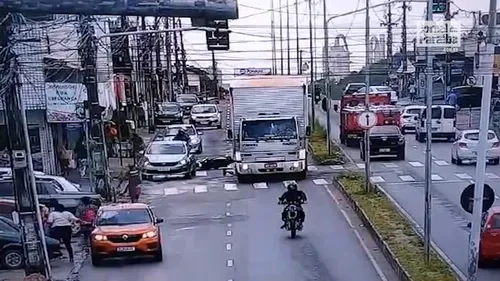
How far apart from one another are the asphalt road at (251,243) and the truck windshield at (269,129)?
6.42 feet

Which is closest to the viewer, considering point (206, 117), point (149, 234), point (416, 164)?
point (149, 234)

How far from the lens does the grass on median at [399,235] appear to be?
1834 centimetres

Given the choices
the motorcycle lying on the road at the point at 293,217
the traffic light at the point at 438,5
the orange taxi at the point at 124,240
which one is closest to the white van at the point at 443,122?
the motorcycle lying on the road at the point at 293,217

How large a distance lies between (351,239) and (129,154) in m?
26.5

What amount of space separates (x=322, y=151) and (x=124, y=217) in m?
24.0

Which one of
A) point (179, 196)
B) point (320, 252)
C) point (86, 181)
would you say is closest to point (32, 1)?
point (320, 252)

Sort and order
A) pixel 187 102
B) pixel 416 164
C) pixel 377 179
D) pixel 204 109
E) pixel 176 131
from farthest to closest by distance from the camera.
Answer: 1. pixel 187 102
2. pixel 204 109
3. pixel 176 131
4. pixel 416 164
5. pixel 377 179

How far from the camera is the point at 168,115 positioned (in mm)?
68625

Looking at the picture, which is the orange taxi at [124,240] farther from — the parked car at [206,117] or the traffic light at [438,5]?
the parked car at [206,117]

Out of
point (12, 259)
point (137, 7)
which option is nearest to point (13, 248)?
point (12, 259)

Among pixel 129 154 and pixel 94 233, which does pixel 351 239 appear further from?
pixel 129 154

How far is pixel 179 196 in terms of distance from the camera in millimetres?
34156

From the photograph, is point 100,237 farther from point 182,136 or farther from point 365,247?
point 182,136

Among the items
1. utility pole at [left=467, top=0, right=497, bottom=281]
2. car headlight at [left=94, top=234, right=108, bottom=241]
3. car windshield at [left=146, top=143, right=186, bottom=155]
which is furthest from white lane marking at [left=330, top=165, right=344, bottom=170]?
utility pole at [left=467, top=0, right=497, bottom=281]
